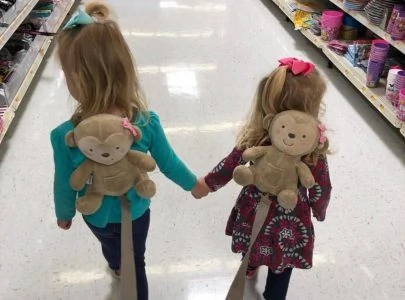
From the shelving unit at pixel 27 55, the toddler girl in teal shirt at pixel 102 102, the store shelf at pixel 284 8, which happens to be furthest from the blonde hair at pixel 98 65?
the store shelf at pixel 284 8

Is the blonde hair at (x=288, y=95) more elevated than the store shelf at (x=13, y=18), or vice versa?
the blonde hair at (x=288, y=95)

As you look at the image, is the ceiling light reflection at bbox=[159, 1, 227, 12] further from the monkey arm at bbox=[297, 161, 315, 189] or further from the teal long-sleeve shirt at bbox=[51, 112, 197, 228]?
the monkey arm at bbox=[297, 161, 315, 189]

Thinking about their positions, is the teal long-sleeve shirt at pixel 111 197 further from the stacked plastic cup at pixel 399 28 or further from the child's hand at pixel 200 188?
the stacked plastic cup at pixel 399 28

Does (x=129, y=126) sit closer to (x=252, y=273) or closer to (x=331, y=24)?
(x=252, y=273)

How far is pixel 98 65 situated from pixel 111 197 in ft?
1.15

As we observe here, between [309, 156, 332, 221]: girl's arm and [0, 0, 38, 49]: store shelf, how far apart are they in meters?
1.77

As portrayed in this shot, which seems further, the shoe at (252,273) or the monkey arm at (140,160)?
the shoe at (252,273)

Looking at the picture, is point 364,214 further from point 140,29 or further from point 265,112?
point 140,29

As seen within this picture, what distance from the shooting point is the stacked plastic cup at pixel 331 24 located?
302 centimetres

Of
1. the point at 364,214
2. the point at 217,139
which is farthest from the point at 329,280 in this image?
the point at 217,139

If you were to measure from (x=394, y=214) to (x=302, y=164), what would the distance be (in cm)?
104

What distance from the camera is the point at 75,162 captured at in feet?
3.52

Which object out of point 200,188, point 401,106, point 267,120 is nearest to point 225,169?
point 200,188

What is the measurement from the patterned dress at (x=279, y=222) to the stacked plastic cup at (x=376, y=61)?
1.52m
